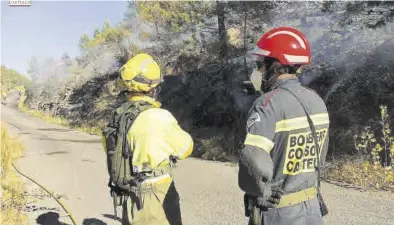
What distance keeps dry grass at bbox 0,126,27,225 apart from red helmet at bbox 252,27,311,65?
370cm

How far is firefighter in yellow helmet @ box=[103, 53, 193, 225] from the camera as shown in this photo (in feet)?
8.48

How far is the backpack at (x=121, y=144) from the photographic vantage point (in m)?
2.68

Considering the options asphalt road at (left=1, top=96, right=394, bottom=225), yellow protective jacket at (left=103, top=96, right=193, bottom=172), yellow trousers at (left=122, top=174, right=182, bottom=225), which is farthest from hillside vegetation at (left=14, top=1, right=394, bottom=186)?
yellow protective jacket at (left=103, top=96, right=193, bottom=172)

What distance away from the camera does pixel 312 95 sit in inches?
85.0

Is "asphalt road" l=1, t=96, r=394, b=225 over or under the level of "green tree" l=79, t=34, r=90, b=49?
under

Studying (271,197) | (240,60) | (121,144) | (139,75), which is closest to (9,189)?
(121,144)

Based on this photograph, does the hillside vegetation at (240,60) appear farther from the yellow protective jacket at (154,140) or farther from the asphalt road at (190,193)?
the yellow protective jacket at (154,140)

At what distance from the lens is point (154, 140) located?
8.38 ft

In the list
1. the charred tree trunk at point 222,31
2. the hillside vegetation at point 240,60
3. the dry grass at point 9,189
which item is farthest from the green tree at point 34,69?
the dry grass at point 9,189

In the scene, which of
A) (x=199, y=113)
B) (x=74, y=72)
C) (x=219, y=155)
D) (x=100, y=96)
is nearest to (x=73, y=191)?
(x=219, y=155)

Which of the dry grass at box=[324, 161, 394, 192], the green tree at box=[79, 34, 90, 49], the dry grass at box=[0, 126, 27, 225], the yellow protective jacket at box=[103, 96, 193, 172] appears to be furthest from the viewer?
the green tree at box=[79, 34, 90, 49]

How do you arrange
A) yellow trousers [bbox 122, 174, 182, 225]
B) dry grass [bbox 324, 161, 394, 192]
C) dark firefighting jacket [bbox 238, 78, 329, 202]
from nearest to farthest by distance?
dark firefighting jacket [bbox 238, 78, 329, 202] → yellow trousers [bbox 122, 174, 182, 225] → dry grass [bbox 324, 161, 394, 192]

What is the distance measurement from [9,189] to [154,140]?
10.9 ft

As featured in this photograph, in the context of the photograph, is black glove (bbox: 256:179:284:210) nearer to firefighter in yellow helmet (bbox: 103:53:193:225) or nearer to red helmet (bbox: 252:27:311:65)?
red helmet (bbox: 252:27:311:65)
